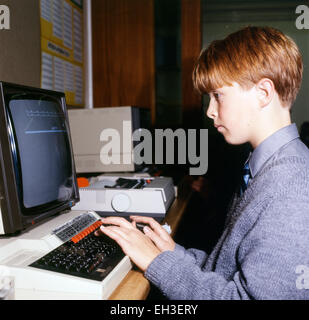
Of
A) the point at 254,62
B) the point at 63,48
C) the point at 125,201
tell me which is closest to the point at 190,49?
the point at 63,48

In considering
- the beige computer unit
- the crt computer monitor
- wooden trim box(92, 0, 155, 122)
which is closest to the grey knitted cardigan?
the crt computer monitor

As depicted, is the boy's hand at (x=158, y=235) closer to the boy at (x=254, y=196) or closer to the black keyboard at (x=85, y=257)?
the boy at (x=254, y=196)

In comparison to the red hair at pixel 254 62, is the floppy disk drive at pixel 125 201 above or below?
below

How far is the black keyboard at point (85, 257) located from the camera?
2.21ft

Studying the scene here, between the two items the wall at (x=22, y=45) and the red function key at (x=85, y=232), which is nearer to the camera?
the red function key at (x=85, y=232)

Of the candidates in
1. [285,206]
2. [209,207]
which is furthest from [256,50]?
[209,207]

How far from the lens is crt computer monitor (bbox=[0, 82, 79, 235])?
2.58ft

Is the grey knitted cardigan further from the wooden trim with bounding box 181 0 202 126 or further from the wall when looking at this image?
the wooden trim with bounding box 181 0 202 126

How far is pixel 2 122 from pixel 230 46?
596 millimetres

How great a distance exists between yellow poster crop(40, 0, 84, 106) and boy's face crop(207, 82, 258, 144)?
1.06 meters

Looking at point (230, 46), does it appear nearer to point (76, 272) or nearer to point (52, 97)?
point (52, 97)

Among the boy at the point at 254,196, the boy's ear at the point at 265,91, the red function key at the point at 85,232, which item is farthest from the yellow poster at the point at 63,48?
the boy's ear at the point at 265,91

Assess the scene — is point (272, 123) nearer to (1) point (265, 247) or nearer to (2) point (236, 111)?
(2) point (236, 111)

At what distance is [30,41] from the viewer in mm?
1531
